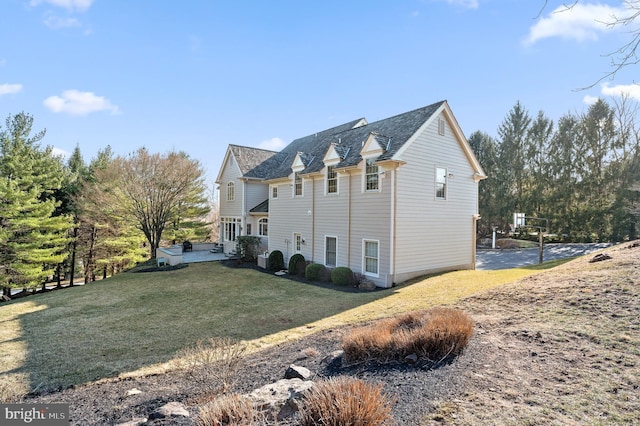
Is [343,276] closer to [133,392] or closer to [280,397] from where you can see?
[133,392]

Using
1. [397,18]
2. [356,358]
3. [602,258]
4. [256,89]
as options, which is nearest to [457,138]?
[397,18]

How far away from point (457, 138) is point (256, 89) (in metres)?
12.7

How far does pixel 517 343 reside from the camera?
5113 mm

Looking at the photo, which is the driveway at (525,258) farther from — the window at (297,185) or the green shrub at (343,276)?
the window at (297,185)

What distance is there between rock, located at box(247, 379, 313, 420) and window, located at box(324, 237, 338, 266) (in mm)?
13307

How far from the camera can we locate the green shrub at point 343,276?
1552 centimetres

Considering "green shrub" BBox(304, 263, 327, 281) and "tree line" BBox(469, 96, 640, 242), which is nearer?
"green shrub" BBox(304, 263, 327, 281)

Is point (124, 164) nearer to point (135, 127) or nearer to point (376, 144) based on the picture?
point (135, 127)

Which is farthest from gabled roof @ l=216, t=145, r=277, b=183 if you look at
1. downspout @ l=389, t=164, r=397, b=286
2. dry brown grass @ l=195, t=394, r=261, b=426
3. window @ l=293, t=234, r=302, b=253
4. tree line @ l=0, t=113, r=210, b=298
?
dry brown grass @ l=195, t=394, r=261, b=426

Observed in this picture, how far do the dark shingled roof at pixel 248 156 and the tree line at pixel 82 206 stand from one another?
3.78 m

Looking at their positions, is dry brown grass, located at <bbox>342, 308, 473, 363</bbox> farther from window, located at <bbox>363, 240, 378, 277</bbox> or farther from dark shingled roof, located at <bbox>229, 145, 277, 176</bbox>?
dark shingled roof, located at <bbox>229, 145, 277, 176</bbox>

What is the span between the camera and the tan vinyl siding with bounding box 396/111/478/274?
1492 centimetres

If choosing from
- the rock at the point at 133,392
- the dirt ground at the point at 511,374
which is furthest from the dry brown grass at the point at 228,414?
the rock at the point at 133,392

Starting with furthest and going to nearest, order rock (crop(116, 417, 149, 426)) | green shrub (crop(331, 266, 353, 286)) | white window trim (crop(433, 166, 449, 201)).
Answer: white window trim (crop(433, 166, 449, 201)) → green shrub (crop(331, 266, 353, 286)) → rock (crop(116, 417, 149, 426))
